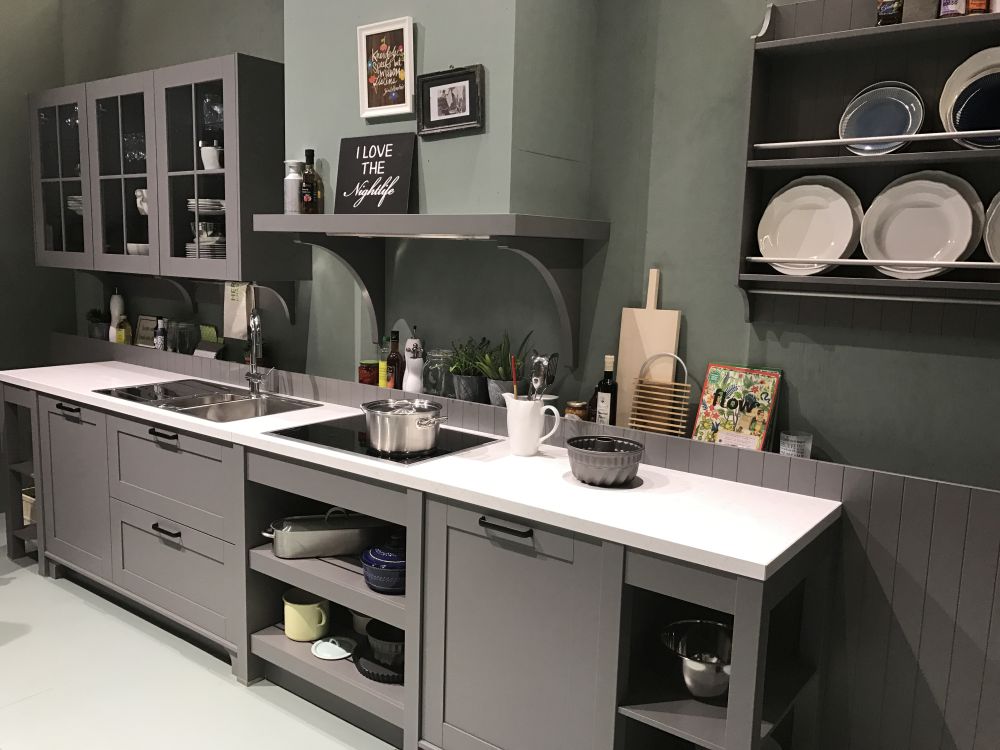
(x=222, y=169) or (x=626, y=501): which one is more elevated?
(x=222, y=169)

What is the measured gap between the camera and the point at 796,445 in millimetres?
2160

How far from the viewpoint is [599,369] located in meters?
2.60

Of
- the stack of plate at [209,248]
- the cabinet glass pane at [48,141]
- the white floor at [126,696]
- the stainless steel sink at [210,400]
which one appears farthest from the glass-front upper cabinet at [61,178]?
the white floor at [126,696]

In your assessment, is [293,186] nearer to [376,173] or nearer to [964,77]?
[376,173]

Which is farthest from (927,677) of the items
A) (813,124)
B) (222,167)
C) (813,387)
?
(222,167)

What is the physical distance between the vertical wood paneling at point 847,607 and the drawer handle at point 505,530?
0.80 meters

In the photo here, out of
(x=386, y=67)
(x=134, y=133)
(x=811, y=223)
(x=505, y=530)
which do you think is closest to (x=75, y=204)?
(x=134, y=133)

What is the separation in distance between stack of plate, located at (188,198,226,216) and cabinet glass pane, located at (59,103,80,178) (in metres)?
0.97

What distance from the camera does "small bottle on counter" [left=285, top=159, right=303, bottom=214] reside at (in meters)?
2.77

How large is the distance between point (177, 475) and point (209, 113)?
1.44m

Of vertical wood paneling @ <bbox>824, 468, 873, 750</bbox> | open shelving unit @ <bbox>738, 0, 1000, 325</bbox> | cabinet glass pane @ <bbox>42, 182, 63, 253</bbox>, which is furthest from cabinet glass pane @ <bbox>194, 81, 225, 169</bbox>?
vertical wood paneling @ <bbox>824, 468, 873, 750</bbox>

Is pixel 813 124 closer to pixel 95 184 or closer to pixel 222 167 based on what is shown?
pixel 222 167

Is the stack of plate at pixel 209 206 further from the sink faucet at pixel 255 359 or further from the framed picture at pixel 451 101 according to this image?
the framed picture at pixel 451 101

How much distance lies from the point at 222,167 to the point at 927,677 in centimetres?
291
